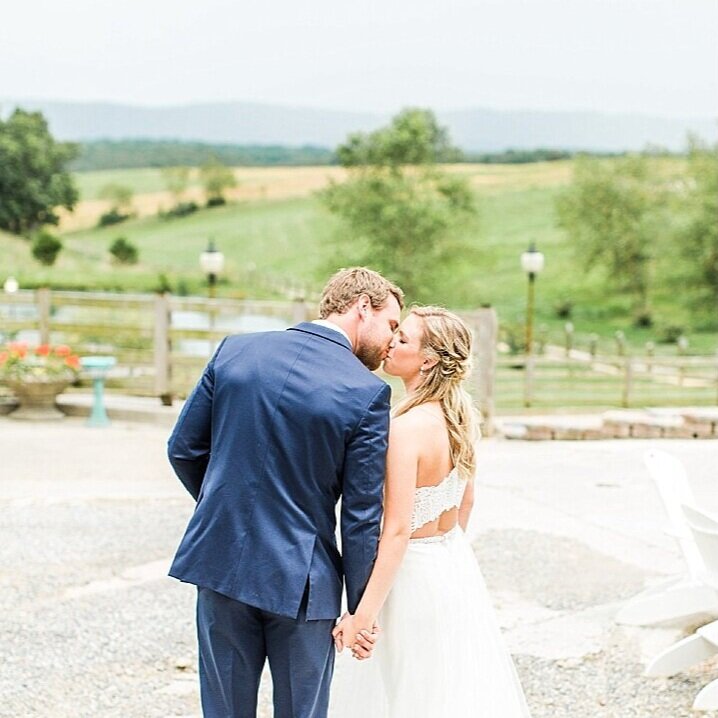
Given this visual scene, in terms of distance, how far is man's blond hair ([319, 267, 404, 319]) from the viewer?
253 cm

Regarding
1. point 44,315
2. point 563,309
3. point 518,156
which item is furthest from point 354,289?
point 518,156

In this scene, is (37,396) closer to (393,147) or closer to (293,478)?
(293,478)

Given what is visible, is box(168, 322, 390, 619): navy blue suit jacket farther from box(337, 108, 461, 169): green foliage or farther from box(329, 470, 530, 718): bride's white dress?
box(337, 108, 461, 169): green foliage

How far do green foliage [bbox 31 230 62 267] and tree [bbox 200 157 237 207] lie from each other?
18996mm

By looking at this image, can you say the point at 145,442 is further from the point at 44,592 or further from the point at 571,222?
the point at 571,222

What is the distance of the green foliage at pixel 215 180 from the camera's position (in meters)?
64.3

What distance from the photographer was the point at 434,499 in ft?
9.10

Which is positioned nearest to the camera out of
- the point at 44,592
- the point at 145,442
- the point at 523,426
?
the point at 44,592

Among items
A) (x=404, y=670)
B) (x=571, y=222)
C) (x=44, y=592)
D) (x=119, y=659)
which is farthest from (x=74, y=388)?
(x=571, y=222)

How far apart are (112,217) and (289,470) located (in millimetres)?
59626

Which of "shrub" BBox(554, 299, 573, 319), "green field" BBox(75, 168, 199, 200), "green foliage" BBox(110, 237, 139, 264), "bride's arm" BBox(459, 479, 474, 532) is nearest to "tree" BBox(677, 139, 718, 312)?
"shrub" BBox(554, 299, 573, 319)

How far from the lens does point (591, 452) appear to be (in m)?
10.3

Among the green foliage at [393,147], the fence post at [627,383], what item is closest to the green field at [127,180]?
the green foliage at [393,147]

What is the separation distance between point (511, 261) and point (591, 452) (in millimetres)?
46452
